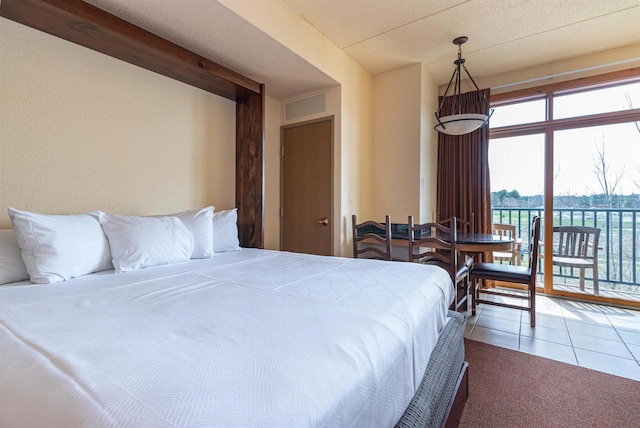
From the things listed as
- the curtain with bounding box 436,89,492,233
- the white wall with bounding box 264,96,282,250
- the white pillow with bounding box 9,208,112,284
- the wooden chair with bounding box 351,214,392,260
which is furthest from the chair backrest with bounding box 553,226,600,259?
the white pillow with bounding box 9,208,112,284

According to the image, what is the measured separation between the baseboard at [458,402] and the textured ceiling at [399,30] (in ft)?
8.46

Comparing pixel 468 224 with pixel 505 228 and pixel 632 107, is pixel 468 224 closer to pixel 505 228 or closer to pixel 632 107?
pixel 505 228

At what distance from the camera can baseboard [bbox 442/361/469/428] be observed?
47.7 inches

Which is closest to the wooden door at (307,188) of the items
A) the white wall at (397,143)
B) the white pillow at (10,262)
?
the white wall at (397,143)

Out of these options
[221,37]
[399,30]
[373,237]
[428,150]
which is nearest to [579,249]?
[428,150]

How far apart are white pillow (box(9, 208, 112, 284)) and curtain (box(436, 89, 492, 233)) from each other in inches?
148

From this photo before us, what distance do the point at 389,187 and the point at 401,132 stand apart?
68 cm

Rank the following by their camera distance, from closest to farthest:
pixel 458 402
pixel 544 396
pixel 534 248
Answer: pixel 458 402 → pixel 544 396 → pixel 534 248

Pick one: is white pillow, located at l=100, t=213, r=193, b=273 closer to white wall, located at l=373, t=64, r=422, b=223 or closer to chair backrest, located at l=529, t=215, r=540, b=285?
white wall, located at l=373, t=64, r=422, b=223

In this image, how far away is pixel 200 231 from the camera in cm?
212

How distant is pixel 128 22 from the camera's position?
193cm

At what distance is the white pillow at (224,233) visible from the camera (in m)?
2.35

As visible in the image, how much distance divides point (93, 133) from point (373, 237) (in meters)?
2.38

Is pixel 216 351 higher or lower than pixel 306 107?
lower
